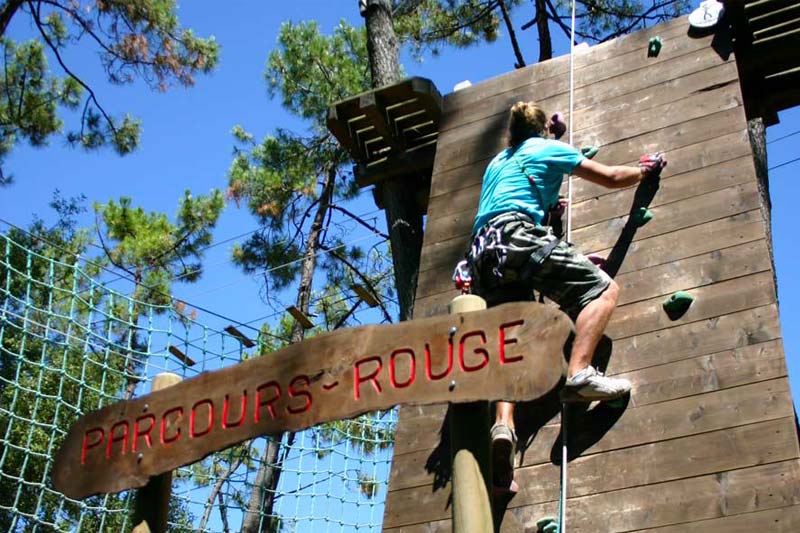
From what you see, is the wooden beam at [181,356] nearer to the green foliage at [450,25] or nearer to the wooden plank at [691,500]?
the wooden plank at [691,500]

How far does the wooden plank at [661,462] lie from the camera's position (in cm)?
292

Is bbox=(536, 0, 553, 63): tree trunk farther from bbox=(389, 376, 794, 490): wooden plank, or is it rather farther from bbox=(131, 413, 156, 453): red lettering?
bbox=(131, 413, 156, 453): red lettering

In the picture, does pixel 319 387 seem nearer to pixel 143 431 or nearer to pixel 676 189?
pixel 143 431

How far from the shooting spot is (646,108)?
4.17m

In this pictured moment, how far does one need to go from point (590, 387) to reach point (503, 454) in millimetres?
325

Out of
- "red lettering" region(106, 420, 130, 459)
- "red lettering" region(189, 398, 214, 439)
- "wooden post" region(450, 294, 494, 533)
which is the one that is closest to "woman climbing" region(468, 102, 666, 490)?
"wooden post" region(450, 294, 494, 533)

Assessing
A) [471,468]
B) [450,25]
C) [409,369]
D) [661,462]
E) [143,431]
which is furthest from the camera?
[450,25]

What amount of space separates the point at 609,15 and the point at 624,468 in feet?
23.0

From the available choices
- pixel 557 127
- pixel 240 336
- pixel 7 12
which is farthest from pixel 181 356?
pixel 7 12

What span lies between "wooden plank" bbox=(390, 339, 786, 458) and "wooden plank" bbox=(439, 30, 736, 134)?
51.7 inches

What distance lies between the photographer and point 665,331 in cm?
338

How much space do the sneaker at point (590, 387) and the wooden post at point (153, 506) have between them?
3.92 ft

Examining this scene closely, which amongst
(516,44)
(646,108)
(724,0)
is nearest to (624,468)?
(646,108)

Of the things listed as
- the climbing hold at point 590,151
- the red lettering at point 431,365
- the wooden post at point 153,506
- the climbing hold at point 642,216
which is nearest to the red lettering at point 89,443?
the wooden post at point 153,506
